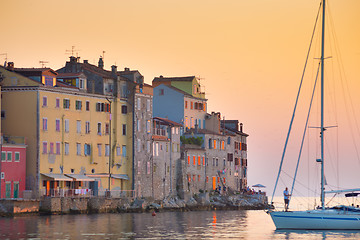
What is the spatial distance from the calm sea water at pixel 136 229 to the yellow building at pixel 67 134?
10.9 meters

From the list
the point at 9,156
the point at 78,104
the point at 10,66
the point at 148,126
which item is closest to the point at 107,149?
the point at 78,104

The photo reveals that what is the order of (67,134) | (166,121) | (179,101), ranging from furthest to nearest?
1. (179,101)
2. (166,121)
3. (67,134)

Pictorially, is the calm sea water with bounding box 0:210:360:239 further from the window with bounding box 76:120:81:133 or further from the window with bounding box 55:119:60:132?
the window with bounding box 76:120:81:133

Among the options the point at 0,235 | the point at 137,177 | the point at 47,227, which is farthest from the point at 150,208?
the point at 0,235

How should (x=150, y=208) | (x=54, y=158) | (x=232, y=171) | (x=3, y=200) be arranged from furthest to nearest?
(x=232, y=171), (x=150, y=208), (x=54, y=158), (x=3, y=200)

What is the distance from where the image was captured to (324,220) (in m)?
63.2

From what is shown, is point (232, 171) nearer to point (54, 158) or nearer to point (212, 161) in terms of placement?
point (212, 161)

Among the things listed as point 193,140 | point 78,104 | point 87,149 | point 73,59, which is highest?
point 73,59

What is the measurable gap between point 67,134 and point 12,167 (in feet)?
31.5

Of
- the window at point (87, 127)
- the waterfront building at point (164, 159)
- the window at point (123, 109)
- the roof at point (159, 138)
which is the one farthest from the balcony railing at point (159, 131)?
the window at point (87, 127)

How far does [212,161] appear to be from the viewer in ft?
412

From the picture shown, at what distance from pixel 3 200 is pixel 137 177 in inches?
1058

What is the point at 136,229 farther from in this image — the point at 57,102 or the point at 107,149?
the point at 107,149

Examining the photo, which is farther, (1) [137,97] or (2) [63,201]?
(1) [137,97]
